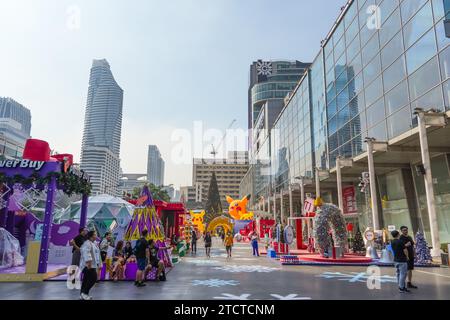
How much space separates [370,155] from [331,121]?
422 inches

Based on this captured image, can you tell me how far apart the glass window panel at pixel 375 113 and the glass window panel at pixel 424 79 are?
3382 mm

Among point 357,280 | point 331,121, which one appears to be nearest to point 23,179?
point 357,280

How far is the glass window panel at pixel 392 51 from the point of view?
21375mm

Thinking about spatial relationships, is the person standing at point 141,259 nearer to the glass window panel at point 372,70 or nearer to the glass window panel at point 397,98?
the glass window panel at point 397,98

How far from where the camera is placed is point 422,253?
631 inches

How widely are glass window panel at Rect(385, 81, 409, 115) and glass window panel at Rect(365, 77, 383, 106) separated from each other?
1225 millimetres

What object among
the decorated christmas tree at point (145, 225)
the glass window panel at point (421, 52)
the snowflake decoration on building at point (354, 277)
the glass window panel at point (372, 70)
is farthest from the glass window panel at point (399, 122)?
the decorated christmas tree at point (145, 225)

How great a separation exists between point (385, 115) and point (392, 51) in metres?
4.33

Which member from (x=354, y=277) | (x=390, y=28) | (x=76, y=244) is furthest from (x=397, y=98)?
(x=76, y=244)

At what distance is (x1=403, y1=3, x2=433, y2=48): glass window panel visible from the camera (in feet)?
60.6

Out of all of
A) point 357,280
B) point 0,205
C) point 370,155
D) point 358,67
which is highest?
point 358,67
